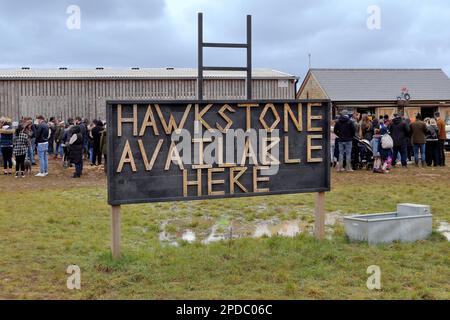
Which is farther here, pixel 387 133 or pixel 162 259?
pixel 387 133

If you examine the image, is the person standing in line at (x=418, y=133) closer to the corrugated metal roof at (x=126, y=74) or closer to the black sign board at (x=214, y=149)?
the black sign board at (x=214, y=149)

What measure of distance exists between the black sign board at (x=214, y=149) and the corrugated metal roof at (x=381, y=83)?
34.2m

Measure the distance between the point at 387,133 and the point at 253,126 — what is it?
45.9ft

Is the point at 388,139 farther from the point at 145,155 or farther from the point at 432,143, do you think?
the point at 145,155

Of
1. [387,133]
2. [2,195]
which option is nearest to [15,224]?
[2,195]

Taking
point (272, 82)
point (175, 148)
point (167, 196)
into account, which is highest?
point (272, 82)

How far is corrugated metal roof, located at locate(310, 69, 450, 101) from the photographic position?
43.8 meters

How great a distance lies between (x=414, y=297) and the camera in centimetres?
655

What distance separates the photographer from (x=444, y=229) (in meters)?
10.4

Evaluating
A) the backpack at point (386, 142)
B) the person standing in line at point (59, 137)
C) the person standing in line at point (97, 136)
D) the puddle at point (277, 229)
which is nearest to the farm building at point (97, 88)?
the person standing in line at point (59, 137)

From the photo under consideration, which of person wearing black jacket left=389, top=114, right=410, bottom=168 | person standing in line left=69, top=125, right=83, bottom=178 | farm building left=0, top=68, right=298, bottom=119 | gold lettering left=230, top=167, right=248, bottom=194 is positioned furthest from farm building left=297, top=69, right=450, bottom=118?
gold lettering left=230, top=167, right=248, bottom=194

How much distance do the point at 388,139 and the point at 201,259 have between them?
1402cm

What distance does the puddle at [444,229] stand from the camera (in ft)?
32.3
